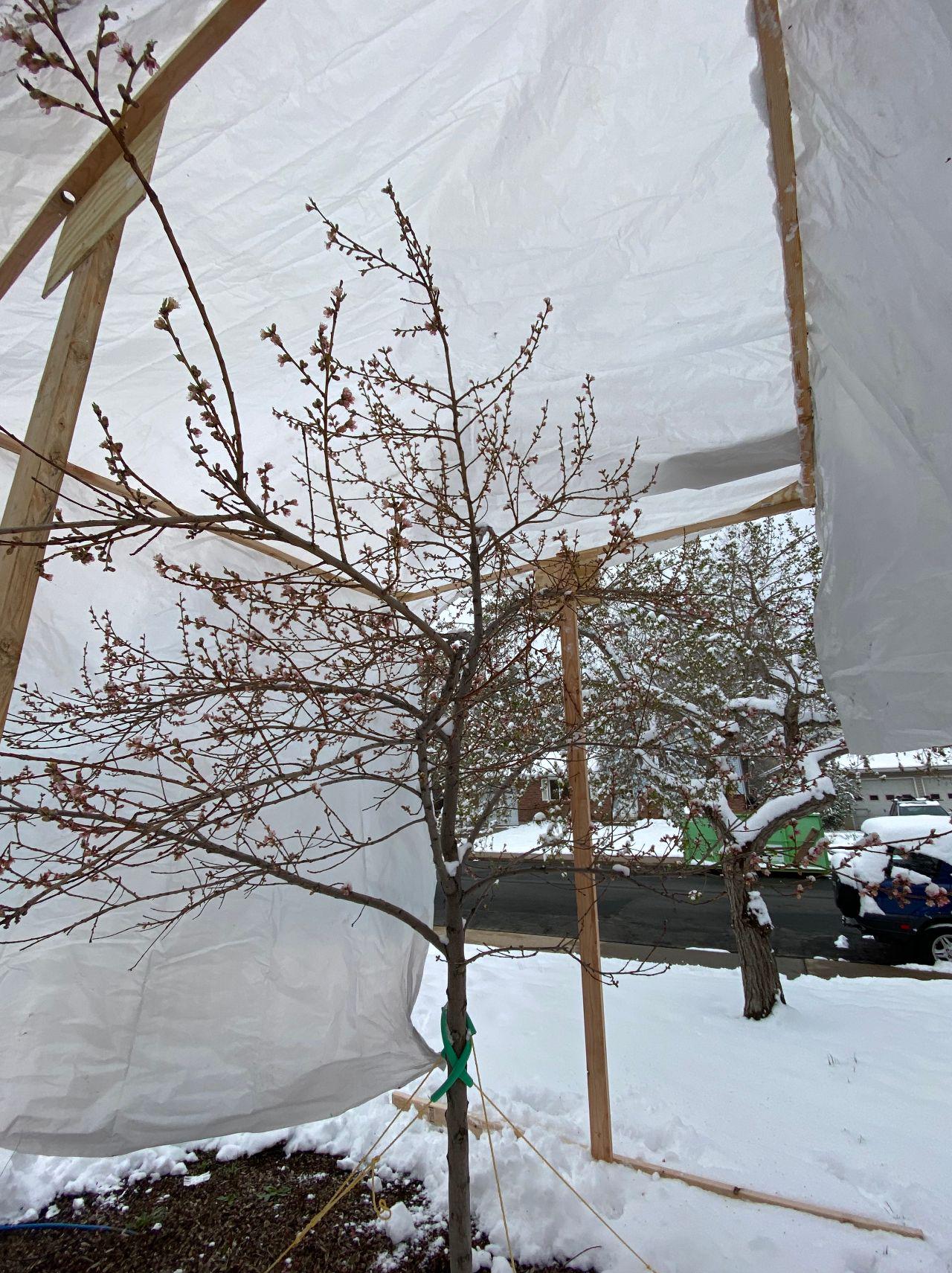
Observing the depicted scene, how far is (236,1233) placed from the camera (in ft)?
6.23

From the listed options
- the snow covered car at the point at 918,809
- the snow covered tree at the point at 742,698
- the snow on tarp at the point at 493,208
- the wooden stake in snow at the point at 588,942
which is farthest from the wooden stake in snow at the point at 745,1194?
the snow covered car at the point at 918,809

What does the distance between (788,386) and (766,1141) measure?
2795 mm

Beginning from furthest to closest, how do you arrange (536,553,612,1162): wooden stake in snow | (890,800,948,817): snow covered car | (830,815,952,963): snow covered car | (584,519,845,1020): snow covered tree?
(890,800,948,817): snow covered car → (830,815,952,963): snow covered car → (584,519,845,1020): snow covered tree → (536,553,612,1162): wooden stake in snow

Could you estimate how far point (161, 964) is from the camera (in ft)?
6.63

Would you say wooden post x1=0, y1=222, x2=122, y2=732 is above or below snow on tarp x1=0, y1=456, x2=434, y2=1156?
above

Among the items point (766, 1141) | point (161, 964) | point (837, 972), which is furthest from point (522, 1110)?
point (837, 972)

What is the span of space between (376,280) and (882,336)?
1.23 meters

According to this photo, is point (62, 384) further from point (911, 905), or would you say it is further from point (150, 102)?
point (911, 905)

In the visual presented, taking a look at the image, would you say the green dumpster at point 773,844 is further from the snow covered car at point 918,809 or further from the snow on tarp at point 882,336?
the snow covered car at point 918,809

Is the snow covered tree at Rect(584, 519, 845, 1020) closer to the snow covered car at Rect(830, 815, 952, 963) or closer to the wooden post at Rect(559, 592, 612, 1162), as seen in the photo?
the wooden post at Rect(559, 592, 612, 1162)

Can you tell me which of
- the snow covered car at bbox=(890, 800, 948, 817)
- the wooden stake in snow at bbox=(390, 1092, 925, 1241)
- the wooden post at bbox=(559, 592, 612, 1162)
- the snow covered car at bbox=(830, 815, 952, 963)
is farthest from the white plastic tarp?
the snow covered car at bbox=(890, 800, 948, 817)

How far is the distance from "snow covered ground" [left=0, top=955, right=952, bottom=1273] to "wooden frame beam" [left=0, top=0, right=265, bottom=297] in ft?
9.53

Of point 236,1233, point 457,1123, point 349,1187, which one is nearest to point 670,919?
point 349,1187

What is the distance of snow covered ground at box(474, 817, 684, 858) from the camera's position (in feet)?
5.93
